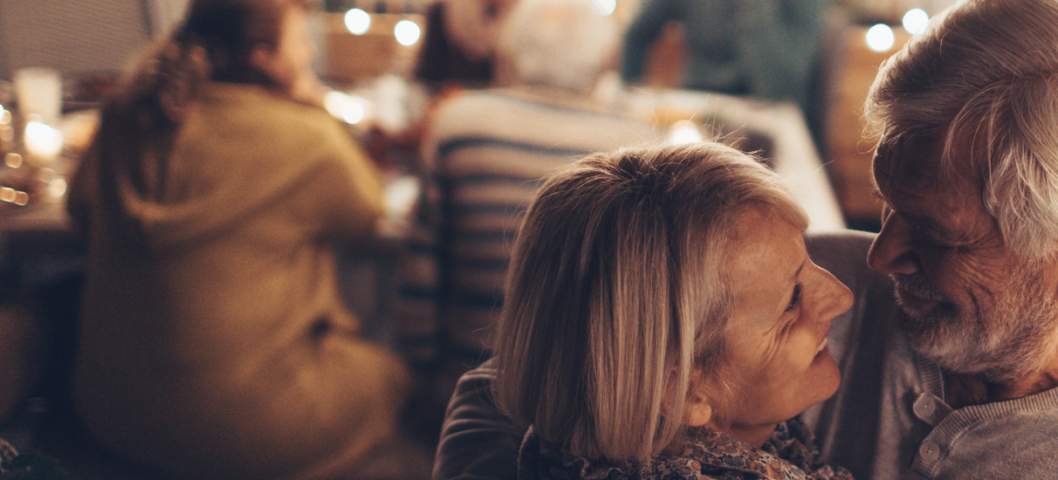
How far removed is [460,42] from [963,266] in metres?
2.13

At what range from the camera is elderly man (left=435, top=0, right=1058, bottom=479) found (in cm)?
98

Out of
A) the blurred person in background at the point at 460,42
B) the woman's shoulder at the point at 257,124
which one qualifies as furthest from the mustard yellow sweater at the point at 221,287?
the blurred person in background at the point at 460,42

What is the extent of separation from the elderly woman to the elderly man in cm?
16

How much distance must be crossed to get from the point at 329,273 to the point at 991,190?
1505 mm

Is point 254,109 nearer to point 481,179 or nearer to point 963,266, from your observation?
point 481,179

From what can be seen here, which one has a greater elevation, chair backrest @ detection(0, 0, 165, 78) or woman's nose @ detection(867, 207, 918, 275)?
chair backrest @ detection(0, 0, 165, 78)

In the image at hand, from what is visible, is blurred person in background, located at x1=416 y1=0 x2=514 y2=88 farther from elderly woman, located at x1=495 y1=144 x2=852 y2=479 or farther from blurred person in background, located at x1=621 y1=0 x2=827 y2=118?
elderly woman, located at x1=495 y1=144 x2=852 y2=479

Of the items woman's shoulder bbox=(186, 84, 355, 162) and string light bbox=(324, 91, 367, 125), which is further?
string light bbox=(324, 91, 367, 125)

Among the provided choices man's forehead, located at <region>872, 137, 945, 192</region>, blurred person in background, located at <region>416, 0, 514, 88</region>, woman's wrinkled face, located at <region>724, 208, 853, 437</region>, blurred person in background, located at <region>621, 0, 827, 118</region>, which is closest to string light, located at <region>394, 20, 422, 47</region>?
blurred person in background, located at <region>621, 0, 827, 118</region>

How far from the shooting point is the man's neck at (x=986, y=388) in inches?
44.1

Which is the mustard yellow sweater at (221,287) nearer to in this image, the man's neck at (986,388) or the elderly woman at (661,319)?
the elderly woman at (661,319)

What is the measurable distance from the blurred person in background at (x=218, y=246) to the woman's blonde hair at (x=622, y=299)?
3.19 ft

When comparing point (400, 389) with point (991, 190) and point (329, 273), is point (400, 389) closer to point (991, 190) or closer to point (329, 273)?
point (329, 273)

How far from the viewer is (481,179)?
2.11 metres
